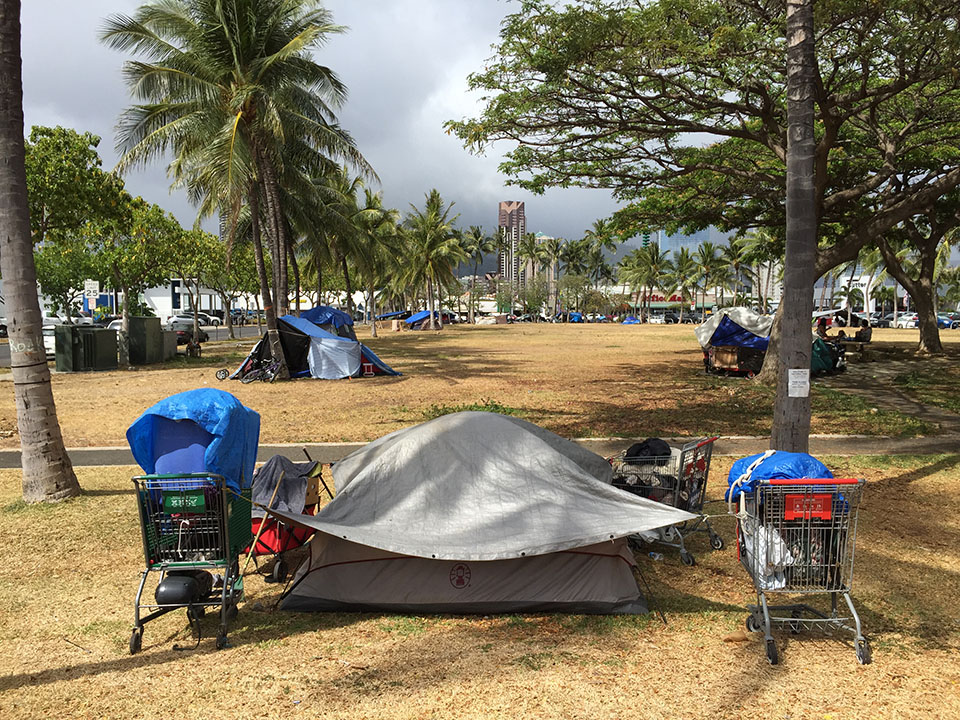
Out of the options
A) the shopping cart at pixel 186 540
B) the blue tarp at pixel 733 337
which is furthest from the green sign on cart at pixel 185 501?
the blue tarp at pixel 733 337

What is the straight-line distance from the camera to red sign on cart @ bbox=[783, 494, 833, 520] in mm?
4617

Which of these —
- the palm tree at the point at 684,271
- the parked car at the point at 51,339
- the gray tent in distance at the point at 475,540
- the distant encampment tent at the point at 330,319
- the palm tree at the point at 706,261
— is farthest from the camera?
the palm tree at the point at 684,271

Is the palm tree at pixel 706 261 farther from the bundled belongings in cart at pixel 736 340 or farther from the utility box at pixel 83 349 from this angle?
the utility box at pixel 83 349

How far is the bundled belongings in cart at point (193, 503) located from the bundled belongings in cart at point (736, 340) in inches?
666

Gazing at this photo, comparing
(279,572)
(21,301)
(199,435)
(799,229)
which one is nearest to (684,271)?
(799,229)

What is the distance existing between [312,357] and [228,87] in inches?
318

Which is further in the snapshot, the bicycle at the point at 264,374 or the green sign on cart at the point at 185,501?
the bicycle at the point at 264,374

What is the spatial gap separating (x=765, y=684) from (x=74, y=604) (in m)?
5.03

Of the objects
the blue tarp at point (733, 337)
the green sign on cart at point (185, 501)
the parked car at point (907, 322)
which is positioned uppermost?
the blue tarp at point (733, 337)

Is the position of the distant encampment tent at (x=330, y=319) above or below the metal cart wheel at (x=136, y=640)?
above

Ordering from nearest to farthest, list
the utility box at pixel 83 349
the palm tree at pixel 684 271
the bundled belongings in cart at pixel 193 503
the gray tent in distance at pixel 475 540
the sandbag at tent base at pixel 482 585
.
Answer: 1. the bundled belongings in cart at pixel 193 503
2. the gray tent in distance at pixel 475 540
3. the sandbag at tent base at pixel 482 585
4. the utility box at pixel 83 349
5. the palm tree at pixel 684 271

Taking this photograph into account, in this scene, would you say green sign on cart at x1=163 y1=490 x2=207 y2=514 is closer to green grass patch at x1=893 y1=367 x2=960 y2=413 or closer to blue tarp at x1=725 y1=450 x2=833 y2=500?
blue tarp at x1=725 y1=450 x2=833 y2=500

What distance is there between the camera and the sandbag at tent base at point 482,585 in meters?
5.32

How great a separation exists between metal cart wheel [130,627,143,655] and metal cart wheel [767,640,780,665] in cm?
414
